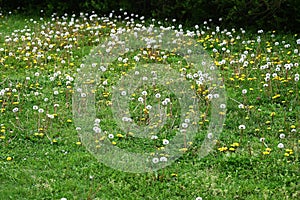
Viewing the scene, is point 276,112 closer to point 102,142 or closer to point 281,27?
point 102,142

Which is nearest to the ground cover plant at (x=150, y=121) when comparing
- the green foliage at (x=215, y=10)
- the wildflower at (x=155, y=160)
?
the wildflower at (x=155, y=160)

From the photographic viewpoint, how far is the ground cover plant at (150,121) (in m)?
4.66

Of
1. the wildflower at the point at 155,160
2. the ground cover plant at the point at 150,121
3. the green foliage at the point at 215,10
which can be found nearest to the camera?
the ground cover plant at the point at 150,121

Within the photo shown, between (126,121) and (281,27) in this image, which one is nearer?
(126,121)

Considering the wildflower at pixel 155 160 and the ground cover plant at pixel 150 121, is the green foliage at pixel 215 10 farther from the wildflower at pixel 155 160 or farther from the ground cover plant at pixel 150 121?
the wildflower at pixel 155 160

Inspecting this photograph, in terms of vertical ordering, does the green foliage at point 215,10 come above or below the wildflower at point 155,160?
above

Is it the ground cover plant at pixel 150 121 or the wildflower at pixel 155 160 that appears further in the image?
the wildflower at pixel 155 160

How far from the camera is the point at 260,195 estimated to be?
14.5 ft

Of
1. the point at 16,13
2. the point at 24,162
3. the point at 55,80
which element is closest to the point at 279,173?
the point at 24,162

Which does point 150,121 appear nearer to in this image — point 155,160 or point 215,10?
point 155,160

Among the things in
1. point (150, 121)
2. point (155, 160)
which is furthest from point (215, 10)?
point (155, 160)

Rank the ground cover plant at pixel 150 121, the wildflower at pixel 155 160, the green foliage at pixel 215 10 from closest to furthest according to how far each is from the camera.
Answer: the ground cover plant at pixel 150 121 → the wildflower at pixel 155 160 → the green foliage at pixel 215 10

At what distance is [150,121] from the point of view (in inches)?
233

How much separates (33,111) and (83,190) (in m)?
2.01
